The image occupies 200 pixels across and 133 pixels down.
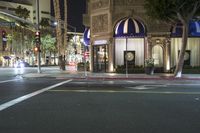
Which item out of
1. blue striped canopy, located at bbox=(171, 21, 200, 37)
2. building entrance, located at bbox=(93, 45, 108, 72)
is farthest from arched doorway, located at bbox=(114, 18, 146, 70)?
blue striped canopy, located at bbox=(171, 21, 200, 37)

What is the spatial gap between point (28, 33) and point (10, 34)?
11008 millimetres

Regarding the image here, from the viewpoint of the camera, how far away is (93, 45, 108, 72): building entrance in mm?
42156

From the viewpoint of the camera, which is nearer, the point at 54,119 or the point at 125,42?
the point at 54,119

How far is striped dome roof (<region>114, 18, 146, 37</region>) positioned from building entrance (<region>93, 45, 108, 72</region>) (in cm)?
256

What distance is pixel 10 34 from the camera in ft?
371

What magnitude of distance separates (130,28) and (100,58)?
514 centimetres

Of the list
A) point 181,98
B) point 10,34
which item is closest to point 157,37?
point 181,98

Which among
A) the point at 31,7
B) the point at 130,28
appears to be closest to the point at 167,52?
the point at 130,28

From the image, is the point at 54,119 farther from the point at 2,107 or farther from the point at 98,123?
the point at 2,107

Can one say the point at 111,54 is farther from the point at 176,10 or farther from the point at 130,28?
the point at 176,10

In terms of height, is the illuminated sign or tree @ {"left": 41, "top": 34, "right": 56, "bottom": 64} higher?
tree @ {"left": 41, "top": 34, "right": 56, "bottom": 64}

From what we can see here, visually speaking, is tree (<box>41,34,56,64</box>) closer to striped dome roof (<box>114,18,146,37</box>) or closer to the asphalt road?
striped dome roof (<box>114,18,146,37</box>)

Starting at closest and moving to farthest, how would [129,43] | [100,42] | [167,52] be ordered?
[167,52]
[129,43]
[100,42]

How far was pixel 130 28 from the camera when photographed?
3944 centimetres
